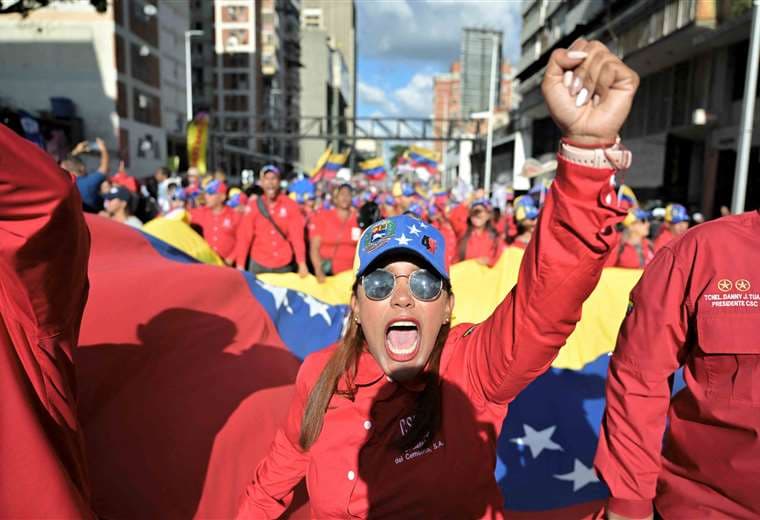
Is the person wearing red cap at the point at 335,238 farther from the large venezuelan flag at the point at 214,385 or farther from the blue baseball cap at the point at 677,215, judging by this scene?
the blue baseball cap at the point at 677,215

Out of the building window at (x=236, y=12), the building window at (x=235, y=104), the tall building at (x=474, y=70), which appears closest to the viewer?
the building window at (x=236, y=12)

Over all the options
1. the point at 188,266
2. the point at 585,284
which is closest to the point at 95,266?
the point at 188,266

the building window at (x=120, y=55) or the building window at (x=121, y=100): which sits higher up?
the building window at (x=120, y=55)

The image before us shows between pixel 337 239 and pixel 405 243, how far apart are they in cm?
492

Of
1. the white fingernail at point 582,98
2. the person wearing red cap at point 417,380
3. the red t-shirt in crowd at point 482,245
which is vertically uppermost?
the white fingernail at point 582,98

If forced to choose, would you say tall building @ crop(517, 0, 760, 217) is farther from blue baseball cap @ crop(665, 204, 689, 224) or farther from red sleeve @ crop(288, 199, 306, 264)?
red sleeve @ crop(288, 199, 306, 264)

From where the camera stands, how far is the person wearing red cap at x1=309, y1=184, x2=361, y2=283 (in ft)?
21.8

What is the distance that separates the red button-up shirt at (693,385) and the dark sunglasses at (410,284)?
2.47 ft

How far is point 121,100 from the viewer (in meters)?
30.8

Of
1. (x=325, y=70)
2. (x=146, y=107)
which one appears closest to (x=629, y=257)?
(x=146, y=107)

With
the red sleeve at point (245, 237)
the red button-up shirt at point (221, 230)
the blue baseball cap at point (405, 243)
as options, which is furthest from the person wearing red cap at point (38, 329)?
the red button-up shirt at point (221, 230)

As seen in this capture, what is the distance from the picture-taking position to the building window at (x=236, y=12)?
68.2 m

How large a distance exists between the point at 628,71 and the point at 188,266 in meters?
3.52

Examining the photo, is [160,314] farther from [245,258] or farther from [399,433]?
[245,258]
